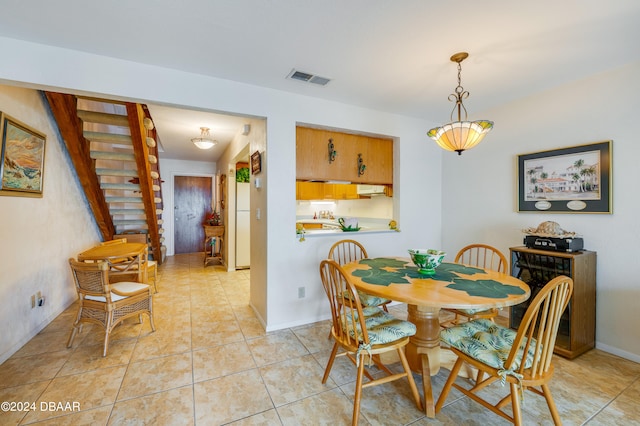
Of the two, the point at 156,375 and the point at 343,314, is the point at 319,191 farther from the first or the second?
the point at 156,375

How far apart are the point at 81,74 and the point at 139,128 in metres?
0.95

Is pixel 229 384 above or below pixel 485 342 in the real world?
below

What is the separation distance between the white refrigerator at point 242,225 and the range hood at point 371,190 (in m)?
2.14

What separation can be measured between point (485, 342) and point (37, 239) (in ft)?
12.6

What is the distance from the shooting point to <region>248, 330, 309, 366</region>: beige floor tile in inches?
89.7

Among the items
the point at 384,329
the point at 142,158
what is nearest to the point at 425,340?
the point at 384,329

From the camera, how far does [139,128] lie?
9.91 feet

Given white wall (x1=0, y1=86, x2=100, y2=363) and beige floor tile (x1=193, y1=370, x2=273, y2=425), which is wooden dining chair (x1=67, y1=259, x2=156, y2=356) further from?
beige floor tile (x1=193, y1=370, x2=273, y2=425)

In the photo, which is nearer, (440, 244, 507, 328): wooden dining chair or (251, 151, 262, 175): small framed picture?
(440, 244, 507, 328): wooden dining chair

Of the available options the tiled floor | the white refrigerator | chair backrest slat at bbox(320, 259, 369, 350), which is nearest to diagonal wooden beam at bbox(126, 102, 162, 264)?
the white refrigerator

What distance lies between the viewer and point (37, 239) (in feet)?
8.84

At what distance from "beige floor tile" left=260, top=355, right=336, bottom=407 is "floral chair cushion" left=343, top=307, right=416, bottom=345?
0.53 m

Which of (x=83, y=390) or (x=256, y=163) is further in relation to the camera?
(x=256, y=163)

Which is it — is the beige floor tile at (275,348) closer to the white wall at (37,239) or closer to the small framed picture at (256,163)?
the small framed picture at (256,163)
